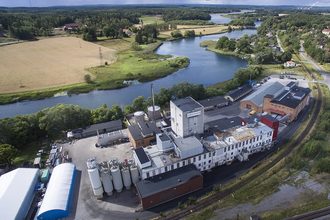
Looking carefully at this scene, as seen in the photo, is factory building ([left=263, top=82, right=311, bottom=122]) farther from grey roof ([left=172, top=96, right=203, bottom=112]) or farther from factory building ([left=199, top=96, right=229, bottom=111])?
grey roof ([left=172, top=96, right=203, bottom=112])

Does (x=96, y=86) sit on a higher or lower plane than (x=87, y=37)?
lower

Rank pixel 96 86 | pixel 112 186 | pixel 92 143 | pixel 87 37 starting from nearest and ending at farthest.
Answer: pixel 112 186 → pixel 92 143 → pixel 96 86 → pixel 87 37

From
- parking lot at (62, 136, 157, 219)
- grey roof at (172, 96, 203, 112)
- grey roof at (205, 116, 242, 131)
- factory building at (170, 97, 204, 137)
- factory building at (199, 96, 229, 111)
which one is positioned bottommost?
parking lot at (62, 136, 157, 219)

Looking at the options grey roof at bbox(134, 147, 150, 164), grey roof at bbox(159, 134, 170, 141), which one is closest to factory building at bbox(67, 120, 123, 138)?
grey roof at bbox(159, 134, 170, 141)

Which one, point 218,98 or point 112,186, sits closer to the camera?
point 112,186

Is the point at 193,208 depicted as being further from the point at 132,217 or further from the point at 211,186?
the point at 132,217

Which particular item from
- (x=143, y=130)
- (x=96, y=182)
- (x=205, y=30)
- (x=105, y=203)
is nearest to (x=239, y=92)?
(x=143, y=130)

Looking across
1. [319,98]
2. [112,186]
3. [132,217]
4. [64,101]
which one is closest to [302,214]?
[132,217]

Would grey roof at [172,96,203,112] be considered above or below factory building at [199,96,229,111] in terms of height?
above

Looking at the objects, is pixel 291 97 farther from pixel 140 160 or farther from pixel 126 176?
pixel 126 176
